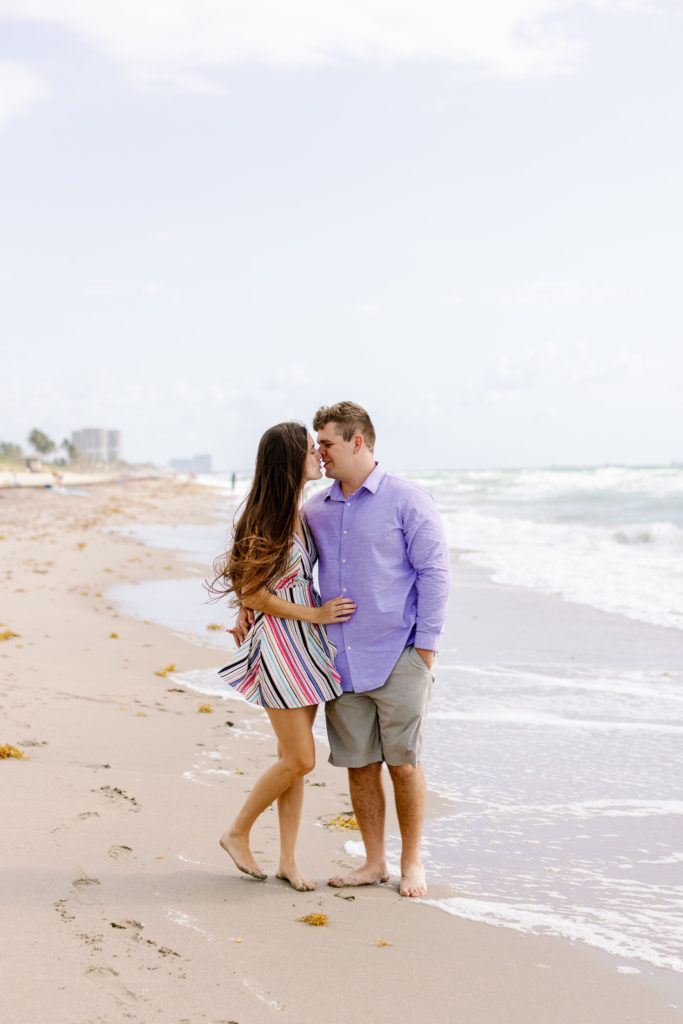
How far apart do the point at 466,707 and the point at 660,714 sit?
4.21ft

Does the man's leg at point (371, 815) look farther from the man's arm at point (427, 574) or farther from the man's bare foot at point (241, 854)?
the man's arm at point (427, 574)

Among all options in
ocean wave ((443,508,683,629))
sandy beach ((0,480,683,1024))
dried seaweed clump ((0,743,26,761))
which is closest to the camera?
sandy beach ((0,480,683,1024))

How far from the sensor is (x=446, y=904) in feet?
11.2

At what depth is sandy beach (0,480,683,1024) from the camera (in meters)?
2.58

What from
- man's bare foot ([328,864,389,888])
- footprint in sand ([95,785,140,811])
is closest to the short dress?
man's bare foot ([328,864,389,888])

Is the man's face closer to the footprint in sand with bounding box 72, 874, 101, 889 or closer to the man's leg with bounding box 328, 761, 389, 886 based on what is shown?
the man's leg with bounding box 328, 761, 389, 886

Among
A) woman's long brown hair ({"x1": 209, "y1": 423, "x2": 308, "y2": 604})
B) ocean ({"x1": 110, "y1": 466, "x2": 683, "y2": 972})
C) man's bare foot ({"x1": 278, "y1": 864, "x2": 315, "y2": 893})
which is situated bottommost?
ocean ({"x1": 110, "y1": 466, "x2": 683, "y2": 972})

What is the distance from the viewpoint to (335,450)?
11.6 ft

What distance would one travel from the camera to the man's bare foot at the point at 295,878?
349cm

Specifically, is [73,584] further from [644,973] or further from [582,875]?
[644,973]

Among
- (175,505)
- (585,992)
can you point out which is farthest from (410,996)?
(175,505)

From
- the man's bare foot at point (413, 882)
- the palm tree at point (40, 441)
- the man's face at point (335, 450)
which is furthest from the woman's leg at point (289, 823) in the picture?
the palm tree at point (40, 441)

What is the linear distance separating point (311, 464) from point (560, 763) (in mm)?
2667

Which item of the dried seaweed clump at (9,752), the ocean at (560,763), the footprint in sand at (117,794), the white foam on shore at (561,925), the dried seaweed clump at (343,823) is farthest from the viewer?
the dried seaweed clump at (9,752)
